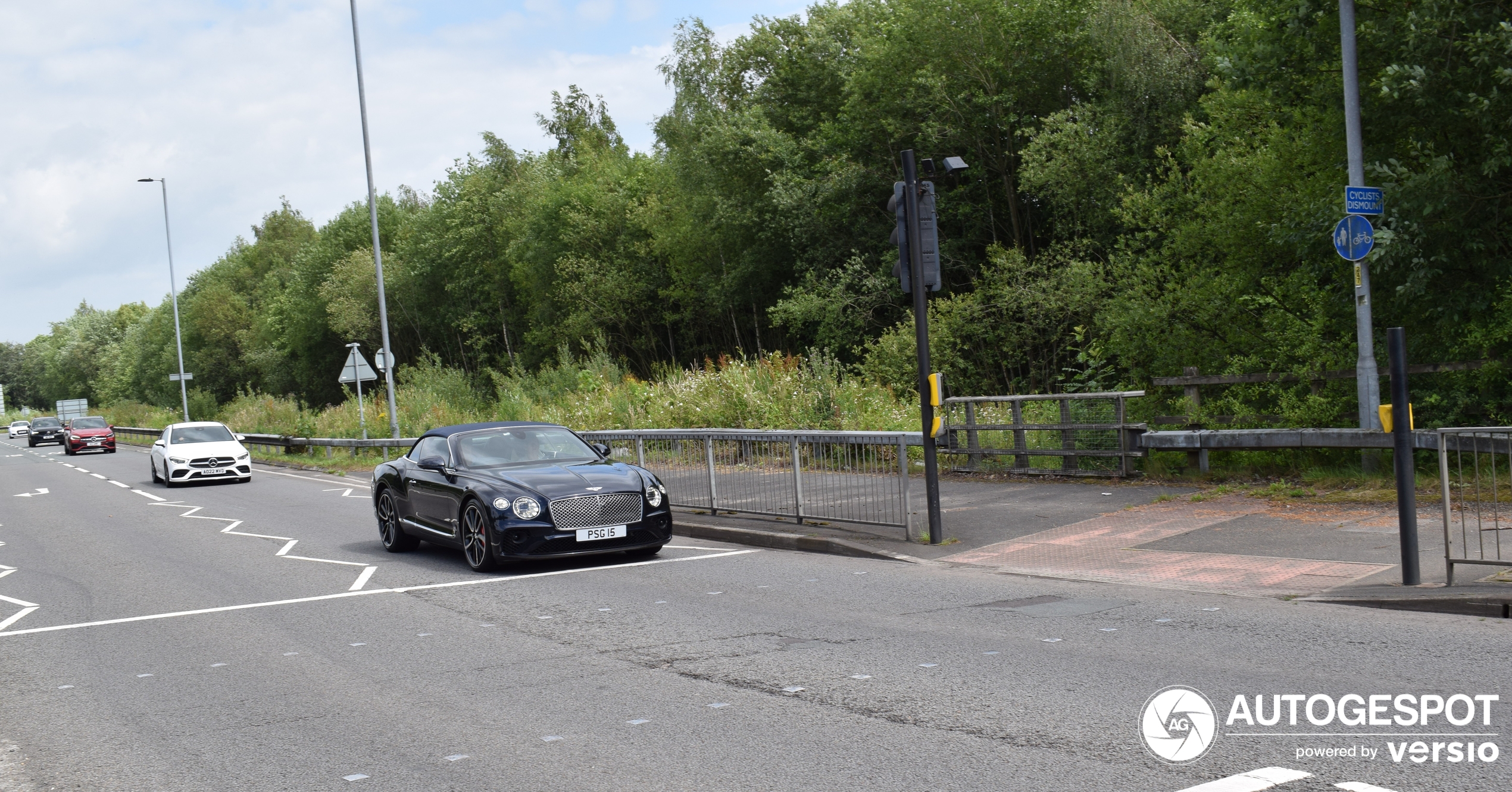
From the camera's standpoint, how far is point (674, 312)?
5106cm

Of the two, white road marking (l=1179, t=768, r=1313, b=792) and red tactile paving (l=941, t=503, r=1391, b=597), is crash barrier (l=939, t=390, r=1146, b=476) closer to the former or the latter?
red tactile paving (l=941, t=503, r=1391, b=597)

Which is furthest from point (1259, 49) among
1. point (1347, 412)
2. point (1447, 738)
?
point (1447, 738)

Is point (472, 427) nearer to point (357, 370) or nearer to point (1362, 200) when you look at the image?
point (1362, 200)

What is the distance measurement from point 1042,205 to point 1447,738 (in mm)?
30537

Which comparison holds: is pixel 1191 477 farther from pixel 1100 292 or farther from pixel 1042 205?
pixel 1042 205

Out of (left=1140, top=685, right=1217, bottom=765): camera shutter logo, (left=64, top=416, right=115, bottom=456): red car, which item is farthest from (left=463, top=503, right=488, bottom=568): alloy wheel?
(left=64, top=416, right=115, bottom=456): red car

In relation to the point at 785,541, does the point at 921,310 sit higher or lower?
higher

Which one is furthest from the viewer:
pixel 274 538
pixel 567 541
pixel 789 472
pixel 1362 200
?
pixel 274 538

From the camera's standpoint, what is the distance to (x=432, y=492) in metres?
12.7

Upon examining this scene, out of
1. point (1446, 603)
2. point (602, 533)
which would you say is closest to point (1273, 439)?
point (1446, 603)

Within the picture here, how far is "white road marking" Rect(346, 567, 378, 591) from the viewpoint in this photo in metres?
11.1

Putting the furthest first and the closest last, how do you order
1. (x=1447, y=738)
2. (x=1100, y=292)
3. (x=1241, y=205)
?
(x=1100, y=292) < (x=1241, y=205) < (x=1447, y=738)

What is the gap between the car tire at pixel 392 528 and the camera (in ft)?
44.5

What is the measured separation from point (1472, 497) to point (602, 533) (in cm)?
775
